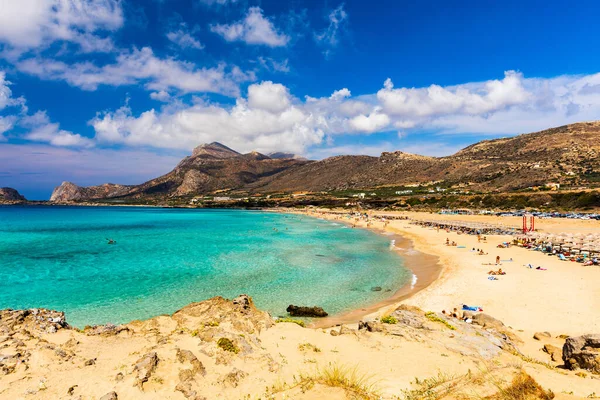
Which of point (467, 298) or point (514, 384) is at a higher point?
point (514, 384)

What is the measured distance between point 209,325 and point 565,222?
64368mm

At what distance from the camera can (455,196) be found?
99375mm

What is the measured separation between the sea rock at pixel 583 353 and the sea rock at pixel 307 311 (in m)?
11.4

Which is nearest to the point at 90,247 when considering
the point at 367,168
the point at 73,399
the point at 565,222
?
the point at 73,399

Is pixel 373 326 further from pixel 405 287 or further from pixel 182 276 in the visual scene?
pixel 182 276

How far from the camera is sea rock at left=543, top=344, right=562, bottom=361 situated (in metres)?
11.6

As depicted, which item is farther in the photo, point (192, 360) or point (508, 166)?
point (508, 166)

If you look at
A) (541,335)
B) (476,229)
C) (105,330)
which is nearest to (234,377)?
(105,330)

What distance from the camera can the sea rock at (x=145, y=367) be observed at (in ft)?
Result: 26.0

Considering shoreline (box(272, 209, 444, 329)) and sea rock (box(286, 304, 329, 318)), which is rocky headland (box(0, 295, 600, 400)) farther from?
sea rock (box(286, 304, 329, 318))

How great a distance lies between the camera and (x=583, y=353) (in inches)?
389

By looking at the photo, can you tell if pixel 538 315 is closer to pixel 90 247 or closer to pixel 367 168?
pixel 90 247

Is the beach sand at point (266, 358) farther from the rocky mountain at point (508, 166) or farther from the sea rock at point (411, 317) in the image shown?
the rocky mountain at point (508, 166)

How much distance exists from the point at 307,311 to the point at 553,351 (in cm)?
1161
